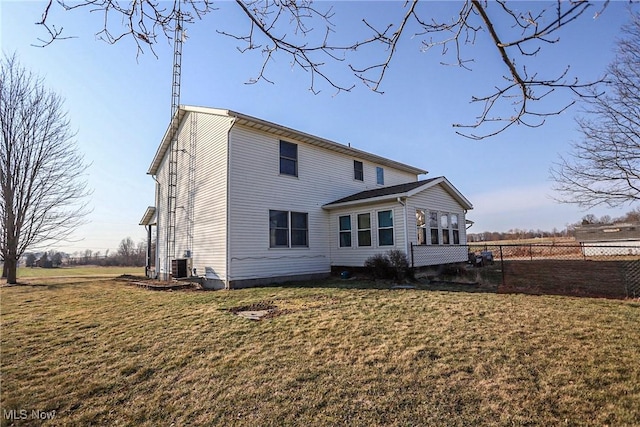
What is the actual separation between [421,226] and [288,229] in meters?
5.12

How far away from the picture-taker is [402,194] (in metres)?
11.1

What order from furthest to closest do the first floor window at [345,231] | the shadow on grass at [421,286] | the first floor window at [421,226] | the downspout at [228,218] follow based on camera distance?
the first floor window at [345,231] → the first floor window at [421,226] → the downspout at [228,218] → the shadow on grass at [421,286]

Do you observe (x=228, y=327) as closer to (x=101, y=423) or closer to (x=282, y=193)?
(x=101, y=423)

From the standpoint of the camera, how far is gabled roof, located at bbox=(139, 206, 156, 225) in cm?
1702

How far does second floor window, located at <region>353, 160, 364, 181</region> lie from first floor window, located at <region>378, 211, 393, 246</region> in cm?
348

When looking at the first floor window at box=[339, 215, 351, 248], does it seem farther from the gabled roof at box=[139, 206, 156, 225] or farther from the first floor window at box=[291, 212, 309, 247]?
the gabled roof at box=[139, 206, 156, 225]

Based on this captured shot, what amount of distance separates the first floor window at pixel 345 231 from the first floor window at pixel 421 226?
2.71 meters

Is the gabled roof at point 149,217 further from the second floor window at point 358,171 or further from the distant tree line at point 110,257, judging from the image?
the distant tree line at point 110,257

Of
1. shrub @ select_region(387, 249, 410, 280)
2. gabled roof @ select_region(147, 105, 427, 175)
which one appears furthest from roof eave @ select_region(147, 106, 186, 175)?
shrub @ select_region(387, 249, 410, 280)

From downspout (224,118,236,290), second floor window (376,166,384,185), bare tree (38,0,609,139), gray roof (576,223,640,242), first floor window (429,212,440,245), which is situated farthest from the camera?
gray roof (576,223,640,242)

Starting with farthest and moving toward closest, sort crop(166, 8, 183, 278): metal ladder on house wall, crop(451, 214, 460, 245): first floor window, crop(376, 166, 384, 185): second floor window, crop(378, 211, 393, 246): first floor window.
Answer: crop(376, 166, 384, 185): second floor window, crop(451, 214, 460, 245): first floor window, crop(166, 8, 183, 278): metal ladder on house wall, crop(378, 211, 393, 246): first floor window

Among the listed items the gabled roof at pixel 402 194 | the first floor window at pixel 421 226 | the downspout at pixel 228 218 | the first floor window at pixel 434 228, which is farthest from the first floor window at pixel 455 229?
the downspout at pixel 228 218

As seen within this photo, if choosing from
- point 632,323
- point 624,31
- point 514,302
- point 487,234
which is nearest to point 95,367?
point 514,302

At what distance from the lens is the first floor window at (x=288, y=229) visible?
11734mm
